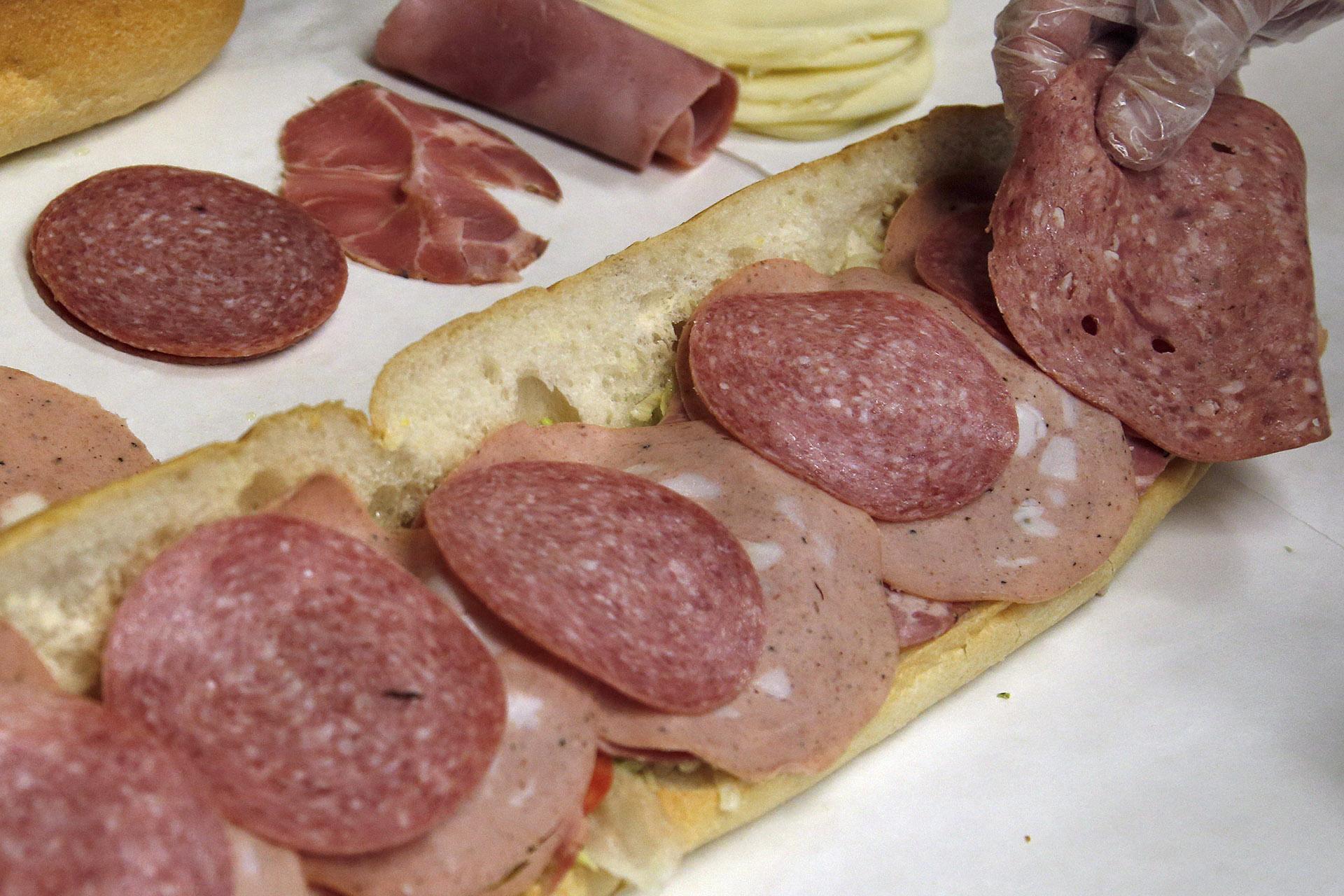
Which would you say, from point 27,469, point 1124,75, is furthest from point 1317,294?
point 27,469

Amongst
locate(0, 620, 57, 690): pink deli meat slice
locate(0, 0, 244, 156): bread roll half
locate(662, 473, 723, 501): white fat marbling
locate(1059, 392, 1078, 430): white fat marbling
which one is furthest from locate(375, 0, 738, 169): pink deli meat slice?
locate(0, 620, 57, 690): pink deli meat slice

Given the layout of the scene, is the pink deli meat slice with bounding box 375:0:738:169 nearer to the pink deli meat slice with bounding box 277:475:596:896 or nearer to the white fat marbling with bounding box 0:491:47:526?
the white fat marbling with bounding box 0:491:47:526

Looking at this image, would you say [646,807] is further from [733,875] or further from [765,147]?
[765,147]

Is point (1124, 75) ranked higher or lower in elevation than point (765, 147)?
higher

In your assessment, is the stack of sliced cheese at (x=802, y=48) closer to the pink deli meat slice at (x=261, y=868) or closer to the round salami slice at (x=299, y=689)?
the round salami slice at (x=299, y=689)

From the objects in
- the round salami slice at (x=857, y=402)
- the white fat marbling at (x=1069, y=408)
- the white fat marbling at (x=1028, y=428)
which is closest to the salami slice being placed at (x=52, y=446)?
the round salami slice at (x=857, y=402)

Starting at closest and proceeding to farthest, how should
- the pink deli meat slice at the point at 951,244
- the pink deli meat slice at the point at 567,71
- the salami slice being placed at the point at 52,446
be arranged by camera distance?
the salami slice being placed at the point at 52,446 → the pink deli meat slice at the point at 951,244 → the pink deli meat slice at the point at 567,71
